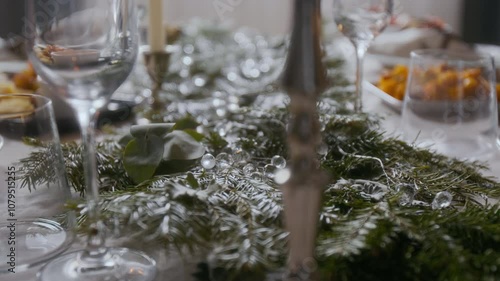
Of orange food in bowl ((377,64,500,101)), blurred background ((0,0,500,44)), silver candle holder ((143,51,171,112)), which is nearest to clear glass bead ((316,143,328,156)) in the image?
orange food in bowl ((377,64,500,101))

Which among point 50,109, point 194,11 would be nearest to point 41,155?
point 50,109

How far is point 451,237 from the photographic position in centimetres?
50

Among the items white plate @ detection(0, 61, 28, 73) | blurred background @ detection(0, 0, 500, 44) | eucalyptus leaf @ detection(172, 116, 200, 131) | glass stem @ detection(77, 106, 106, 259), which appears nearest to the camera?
glass stem @ detection(77, 106, 106, 259)

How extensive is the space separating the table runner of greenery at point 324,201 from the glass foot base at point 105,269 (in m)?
0.03

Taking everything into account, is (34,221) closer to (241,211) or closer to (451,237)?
(241,211)

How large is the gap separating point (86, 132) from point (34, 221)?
14 centimetres

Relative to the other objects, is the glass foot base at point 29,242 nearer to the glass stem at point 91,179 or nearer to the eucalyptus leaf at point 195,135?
the glass stem at point 91,179

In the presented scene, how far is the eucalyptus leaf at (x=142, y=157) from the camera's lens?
0.64m

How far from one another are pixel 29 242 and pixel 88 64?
7.5 inches

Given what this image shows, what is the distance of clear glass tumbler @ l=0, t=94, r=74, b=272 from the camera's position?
0.57m

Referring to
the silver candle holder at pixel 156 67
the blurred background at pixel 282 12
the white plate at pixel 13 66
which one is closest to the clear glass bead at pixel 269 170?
the silver candle holder at pixel 156 67

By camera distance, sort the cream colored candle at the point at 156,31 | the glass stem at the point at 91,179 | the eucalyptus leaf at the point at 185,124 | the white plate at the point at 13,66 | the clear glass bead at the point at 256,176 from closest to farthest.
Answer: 1. the glass stem at the point at 91,179
2. the clear glass bead at the point at 256,176
3. the eucalyptus leaf at the point at 185,124
4. the cream colored candle at the point at 156,31
5. the white plate at the point at 13,66

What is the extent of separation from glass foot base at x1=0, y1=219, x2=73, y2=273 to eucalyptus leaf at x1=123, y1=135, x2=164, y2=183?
0.31 ft

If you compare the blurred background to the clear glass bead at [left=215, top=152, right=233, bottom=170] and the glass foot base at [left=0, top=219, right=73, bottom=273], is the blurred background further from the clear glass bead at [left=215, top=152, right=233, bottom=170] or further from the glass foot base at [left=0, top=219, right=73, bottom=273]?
the glass foot base at [left=0, top=219, right=73, bottom=273]
